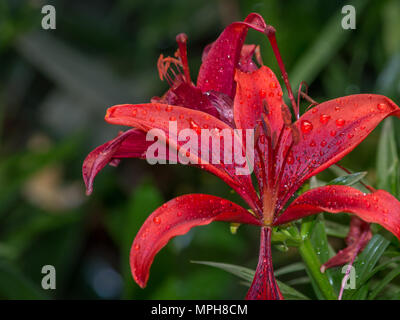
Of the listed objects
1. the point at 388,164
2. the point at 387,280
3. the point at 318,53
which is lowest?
the point at 387,280

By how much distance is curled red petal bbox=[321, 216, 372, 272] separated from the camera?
0.49 meters

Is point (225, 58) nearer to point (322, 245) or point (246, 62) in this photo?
point (246, 62)

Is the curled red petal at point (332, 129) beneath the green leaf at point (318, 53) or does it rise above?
beneath

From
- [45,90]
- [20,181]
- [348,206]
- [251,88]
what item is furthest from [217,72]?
[45,90]

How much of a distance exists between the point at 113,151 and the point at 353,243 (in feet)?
0.81

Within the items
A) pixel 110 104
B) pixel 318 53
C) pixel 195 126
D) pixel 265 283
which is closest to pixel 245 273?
pixel 265 283

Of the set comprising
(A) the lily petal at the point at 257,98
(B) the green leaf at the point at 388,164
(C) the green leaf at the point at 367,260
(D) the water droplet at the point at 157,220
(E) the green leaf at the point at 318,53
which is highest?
(E) the green leaf at the point at 318,53

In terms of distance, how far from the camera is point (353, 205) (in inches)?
16.3

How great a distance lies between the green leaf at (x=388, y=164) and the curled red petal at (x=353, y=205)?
159 millimetres

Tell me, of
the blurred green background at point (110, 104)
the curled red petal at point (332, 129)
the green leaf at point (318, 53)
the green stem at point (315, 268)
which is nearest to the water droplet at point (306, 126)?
the curled red petal at point (332, 129)

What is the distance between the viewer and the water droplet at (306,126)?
1.53ft

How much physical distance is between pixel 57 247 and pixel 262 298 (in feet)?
2.96

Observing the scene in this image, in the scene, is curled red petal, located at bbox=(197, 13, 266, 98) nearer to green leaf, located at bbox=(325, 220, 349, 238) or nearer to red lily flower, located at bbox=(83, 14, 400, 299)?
red lily flower, located at bbox=(83, 14, 400, 299)

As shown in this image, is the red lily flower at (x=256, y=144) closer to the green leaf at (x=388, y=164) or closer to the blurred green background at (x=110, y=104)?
the green leaf at (x=388, y=164)
